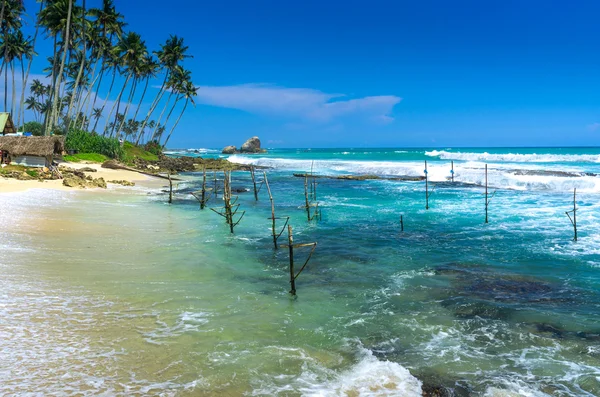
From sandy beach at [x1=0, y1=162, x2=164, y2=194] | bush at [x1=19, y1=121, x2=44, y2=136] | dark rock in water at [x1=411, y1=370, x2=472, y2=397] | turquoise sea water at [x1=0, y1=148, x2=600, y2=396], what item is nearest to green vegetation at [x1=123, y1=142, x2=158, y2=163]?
bush at [x1=19, y1=121, x2=44, y2=136]

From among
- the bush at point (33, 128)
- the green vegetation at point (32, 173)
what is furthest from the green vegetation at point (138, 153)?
the green vegetation at point (32, 173)

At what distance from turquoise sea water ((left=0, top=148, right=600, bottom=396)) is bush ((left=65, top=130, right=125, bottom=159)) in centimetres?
2992

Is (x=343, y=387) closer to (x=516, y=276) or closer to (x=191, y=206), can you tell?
(x=516, y=276)

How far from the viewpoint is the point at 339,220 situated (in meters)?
20.1

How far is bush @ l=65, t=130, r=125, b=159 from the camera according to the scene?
1734 inches

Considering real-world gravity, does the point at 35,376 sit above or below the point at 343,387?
above

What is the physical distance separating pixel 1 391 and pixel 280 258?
8.37 meters

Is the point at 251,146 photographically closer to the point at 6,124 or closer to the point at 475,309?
the point at 6,124

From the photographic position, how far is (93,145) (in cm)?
4566

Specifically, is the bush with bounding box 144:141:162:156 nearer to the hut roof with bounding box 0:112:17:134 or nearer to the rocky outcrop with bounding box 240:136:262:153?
the hut roof with bounding box 0:112:17:134

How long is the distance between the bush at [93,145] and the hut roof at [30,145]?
14.4 meters

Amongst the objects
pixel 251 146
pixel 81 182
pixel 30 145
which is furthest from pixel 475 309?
pixel 251 146

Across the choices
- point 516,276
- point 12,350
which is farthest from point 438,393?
point 516,276

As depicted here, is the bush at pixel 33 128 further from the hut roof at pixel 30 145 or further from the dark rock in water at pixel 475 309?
the dark rock in water at pixel 475 309
